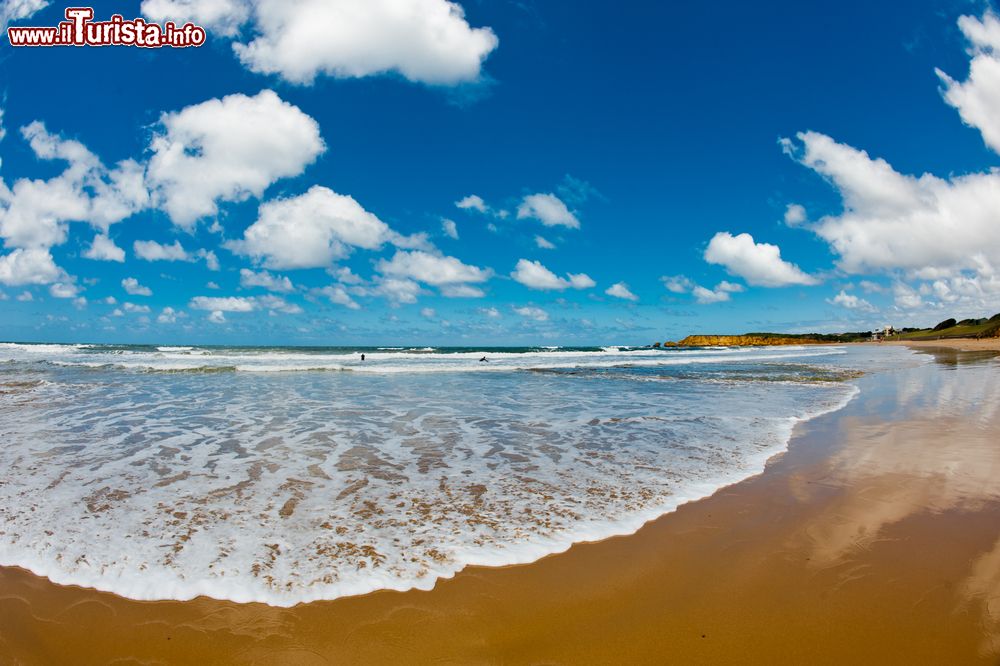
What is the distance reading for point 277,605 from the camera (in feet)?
10.6

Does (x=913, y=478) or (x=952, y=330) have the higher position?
(x=952, y=330)

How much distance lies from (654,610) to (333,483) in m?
4.10

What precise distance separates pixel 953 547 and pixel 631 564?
8.74ft

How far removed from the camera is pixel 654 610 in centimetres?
318

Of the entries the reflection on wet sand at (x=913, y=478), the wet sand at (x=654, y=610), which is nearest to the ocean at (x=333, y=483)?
the wet sand at (x=654, y=610)

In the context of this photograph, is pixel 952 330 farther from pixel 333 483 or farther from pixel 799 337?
pixel 333 483

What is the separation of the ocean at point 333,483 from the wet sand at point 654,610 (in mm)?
236

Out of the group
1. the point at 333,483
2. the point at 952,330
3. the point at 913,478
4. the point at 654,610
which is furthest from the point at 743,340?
the point at 654,610

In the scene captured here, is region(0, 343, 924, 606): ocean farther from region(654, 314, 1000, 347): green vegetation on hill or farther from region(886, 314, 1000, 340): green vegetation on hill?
region(654, 314, 1000, 347): green vegetation on hill

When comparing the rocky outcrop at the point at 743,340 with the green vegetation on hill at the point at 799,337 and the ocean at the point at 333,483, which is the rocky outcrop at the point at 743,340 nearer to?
the green vegetation on hill at the point at 799,337

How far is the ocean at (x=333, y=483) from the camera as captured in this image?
381cm

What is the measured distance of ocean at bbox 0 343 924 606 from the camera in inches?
150

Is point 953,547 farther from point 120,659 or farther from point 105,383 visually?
point 105,383

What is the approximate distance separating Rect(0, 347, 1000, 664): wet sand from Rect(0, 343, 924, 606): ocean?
0.77 ft
